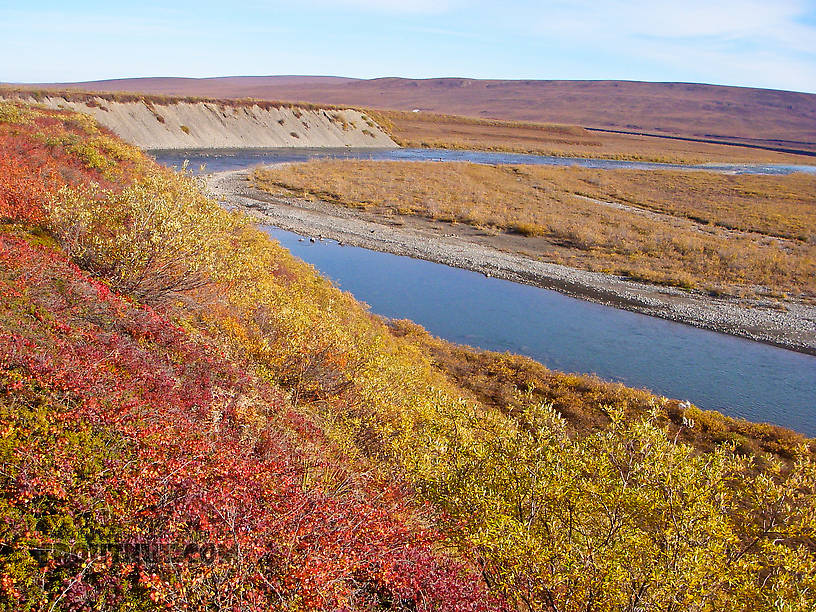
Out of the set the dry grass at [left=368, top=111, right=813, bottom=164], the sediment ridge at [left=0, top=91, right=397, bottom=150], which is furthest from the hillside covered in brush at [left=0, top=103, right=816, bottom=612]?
the dry grass at [left=368, top=111, right=813, bottom=164]

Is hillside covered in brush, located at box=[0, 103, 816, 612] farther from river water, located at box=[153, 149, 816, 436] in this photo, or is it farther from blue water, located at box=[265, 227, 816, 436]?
river water, located at box=[153, 149, 816, 436]

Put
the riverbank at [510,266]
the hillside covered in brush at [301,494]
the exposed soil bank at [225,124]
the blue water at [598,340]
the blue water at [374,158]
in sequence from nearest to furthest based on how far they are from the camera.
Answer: the hillside covered in brush at [301,494], the blue water at [598,340], the riverbank at [510,266], the blue water at [374,158], the exposed soil bank at [225,124]

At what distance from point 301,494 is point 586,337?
65.3 feet

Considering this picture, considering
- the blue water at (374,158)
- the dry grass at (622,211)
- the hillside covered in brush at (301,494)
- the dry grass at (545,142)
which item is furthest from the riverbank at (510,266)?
the dry grass at (545,142)

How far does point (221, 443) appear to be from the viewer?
6637 millimetres

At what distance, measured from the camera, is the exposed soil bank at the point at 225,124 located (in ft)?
216

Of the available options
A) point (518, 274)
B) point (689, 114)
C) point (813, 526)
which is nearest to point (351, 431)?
point (813, 526)

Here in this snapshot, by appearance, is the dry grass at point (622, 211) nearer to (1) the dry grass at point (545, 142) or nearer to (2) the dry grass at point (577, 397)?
(2) the dry grass at point (577, 397)

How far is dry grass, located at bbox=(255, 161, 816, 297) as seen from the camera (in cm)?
3253

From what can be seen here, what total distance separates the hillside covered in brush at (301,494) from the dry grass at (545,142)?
97.0m

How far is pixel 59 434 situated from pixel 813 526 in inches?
324

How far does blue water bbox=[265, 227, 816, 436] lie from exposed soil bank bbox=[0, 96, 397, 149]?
→ 45.1m

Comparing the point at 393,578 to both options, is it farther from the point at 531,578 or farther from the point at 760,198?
the point at 760,198

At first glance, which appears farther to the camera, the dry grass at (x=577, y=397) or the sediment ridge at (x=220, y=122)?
the sediment ridge at (x=220, y=122)
